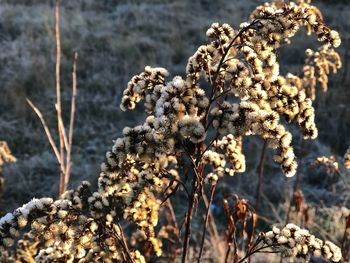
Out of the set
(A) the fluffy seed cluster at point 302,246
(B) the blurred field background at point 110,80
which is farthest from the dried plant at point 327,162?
(A) the fluffy seed cluster at point 302,246

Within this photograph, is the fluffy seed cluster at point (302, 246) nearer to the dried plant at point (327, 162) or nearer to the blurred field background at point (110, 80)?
the dried plant at point (327, 162)

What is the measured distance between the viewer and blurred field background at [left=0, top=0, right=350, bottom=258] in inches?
248

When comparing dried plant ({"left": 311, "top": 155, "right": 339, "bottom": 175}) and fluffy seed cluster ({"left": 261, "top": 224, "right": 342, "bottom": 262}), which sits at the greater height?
fluffy seed cluster ({"left": 261, "top": 224, "right": 342, "bottom": 262})

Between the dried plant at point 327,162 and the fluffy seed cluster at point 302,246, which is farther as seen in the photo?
the dried plant at point 327,162

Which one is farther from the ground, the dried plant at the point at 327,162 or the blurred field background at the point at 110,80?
the dried plant at the point at 327,162

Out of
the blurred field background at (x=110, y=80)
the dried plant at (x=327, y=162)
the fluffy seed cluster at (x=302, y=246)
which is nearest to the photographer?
the fluffy seed cluster at (x=302, y=246)

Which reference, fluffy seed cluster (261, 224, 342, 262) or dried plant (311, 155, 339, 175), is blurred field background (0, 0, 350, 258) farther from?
fluffy seed cluster (261, 224, 342, 262)

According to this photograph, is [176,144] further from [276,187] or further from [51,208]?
[276,187]

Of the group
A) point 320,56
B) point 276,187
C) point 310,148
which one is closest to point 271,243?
point 320,56


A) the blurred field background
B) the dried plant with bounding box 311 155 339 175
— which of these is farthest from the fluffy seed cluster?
the blurred field background

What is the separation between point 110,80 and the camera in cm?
912

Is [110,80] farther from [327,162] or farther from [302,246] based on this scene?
[302,246]

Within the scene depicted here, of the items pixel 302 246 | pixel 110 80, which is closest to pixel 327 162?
pixel 302 246

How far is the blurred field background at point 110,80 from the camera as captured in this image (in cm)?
630
